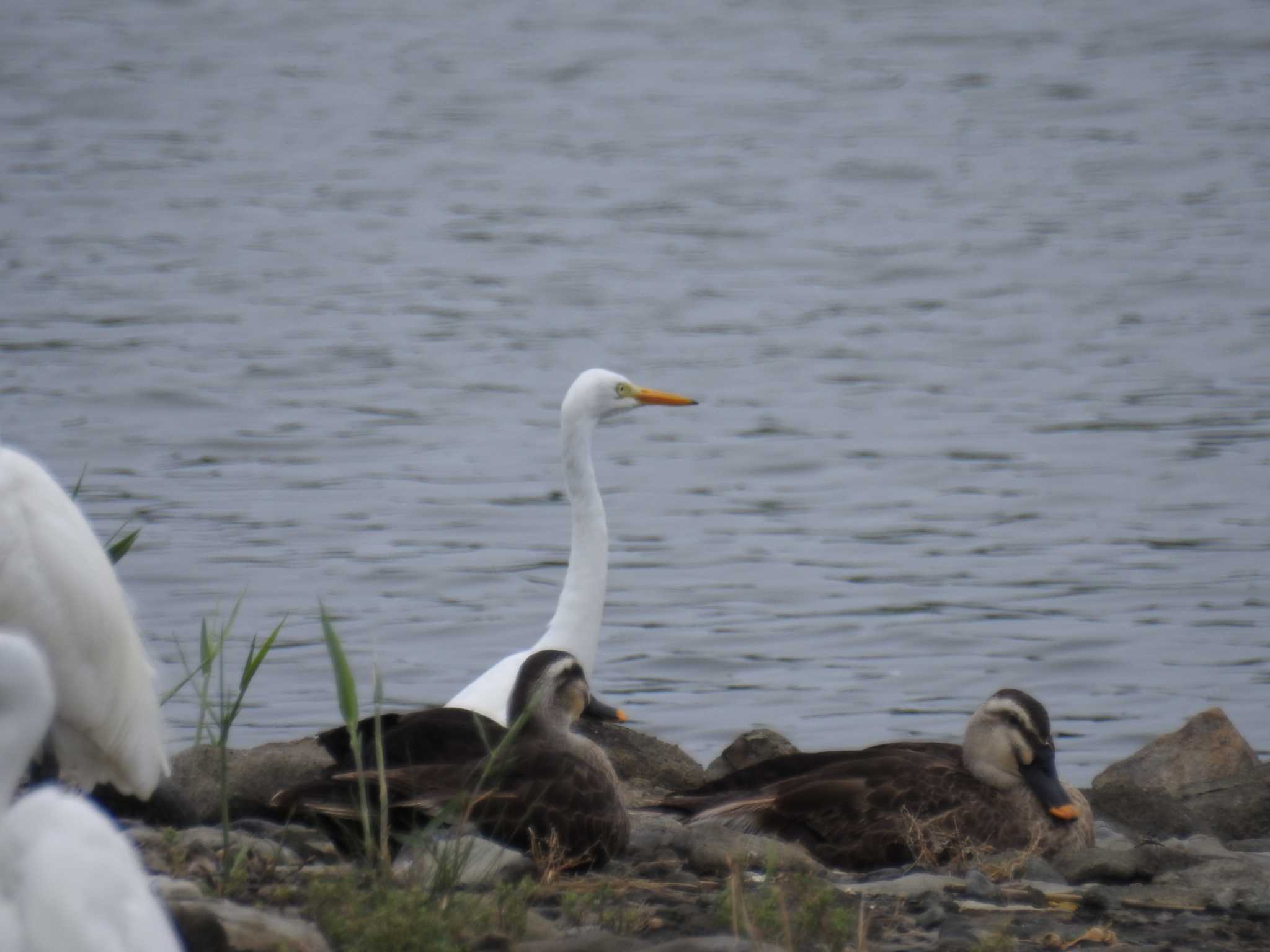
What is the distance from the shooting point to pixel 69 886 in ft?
10.2

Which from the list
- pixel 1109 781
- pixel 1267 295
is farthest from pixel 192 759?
pixel 1267 295

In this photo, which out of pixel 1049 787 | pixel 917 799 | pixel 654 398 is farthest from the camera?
pixel 654 398

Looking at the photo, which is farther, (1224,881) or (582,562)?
(582,562)

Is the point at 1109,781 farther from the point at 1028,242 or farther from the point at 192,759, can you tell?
the point at 1028,242

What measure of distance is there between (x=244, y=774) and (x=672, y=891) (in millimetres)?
2012

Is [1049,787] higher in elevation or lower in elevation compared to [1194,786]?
higher

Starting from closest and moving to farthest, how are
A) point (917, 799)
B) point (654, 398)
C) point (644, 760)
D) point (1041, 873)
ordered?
point (1041, 873)
point (917, 799)
point (644, 760)
point (654, 398)

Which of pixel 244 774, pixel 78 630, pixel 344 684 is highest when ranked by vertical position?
pixel 344 684

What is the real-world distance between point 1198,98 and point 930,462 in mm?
20231

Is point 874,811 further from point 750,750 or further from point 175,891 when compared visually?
point 175,891

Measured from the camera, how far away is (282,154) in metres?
38.7

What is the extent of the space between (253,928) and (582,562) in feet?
14.9

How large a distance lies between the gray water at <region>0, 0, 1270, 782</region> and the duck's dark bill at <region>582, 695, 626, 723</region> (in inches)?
67.8

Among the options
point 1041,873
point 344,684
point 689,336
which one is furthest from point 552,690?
point 689,336
